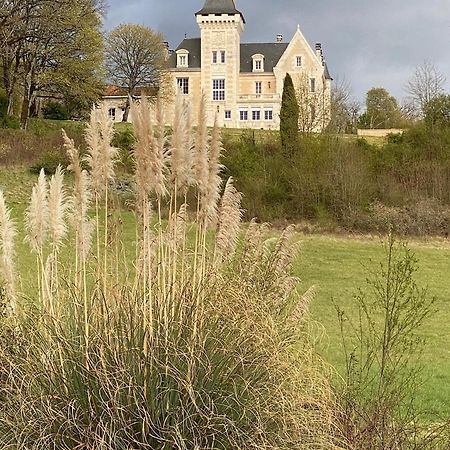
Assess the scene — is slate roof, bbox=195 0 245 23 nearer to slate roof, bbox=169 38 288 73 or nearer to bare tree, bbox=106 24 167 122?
slate roof, bbox=169 38 288 73

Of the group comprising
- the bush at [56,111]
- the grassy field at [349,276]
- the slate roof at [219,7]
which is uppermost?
the slate roof at [219,7]

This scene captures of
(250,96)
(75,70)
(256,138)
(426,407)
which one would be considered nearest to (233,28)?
(250,96)

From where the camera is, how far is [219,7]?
48.6 metres

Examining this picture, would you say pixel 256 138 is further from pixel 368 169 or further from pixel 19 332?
pixel 19 332

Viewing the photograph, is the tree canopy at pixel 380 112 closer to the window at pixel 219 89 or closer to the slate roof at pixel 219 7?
the window at pixel 219 89

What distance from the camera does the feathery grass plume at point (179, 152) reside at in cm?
316

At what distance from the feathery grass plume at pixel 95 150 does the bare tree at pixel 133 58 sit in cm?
A: 3790

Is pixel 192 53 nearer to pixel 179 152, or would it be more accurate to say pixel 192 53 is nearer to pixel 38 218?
pixel 38 218

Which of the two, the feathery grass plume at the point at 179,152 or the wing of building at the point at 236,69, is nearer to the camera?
the feathery grass plume at the point at 179,152

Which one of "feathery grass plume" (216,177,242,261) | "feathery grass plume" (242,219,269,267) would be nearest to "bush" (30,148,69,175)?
"feathery grass plume" (242,219,269,267)

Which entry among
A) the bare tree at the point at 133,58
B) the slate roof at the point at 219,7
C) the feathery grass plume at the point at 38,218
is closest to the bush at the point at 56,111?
the bare tree at the point at 133,58

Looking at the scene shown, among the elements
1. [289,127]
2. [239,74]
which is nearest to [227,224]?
[289,127]

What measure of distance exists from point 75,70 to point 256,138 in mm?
9230

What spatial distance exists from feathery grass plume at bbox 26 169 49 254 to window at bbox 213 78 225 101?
4571 cm
